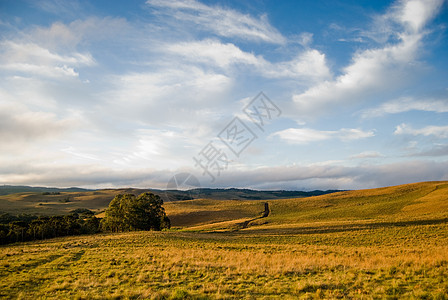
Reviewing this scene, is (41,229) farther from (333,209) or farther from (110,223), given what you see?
(333,209)

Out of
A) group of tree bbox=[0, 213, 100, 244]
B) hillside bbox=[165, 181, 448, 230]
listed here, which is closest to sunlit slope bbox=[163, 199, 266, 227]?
hillside bbox=[165, 181, 448, 230]

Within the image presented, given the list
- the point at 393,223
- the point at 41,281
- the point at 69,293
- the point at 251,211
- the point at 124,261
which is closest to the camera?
the point at 69,293

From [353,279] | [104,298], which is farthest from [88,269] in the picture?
[353,279]

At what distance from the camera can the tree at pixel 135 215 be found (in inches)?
2072

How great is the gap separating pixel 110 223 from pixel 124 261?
4320 cm

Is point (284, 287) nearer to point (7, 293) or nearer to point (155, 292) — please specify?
point (155, 292)

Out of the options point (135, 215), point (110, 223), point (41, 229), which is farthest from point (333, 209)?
point (41, 229)

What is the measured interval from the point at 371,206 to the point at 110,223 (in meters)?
65.3

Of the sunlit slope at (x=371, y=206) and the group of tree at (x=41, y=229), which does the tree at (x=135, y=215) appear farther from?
the sunlit slope at (x=371, y=206)

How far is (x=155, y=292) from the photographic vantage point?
8.99 m

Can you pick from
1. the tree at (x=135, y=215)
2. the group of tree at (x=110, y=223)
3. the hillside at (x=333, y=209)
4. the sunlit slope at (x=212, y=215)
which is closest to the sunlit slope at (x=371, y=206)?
the hillside at (x=333, y=209)

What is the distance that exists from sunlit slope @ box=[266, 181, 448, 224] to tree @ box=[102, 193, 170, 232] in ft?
87.5

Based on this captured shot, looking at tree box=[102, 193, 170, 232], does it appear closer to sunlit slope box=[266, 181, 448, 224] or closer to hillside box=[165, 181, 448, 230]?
hillside box=[165, 181, 448, 230]

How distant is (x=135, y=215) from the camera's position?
52.6 m
